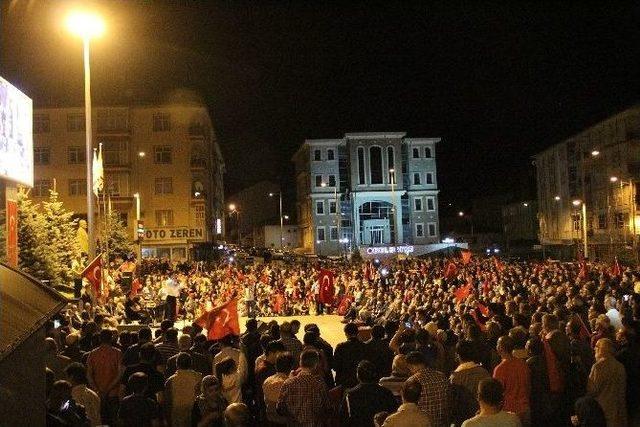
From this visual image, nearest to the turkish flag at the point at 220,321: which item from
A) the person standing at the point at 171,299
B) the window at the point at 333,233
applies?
the person standing at the point at 171,299

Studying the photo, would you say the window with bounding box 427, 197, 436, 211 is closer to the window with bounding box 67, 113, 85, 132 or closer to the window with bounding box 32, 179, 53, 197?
the window with bounding box 67, 113, 85, 132

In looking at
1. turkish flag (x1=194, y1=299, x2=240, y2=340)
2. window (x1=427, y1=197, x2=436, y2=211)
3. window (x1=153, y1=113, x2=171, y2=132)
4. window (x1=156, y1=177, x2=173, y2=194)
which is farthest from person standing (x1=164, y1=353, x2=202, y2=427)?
window (x1=427, y1=197, x2=436, y2=211)

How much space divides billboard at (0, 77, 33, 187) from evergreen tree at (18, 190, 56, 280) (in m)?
9.55

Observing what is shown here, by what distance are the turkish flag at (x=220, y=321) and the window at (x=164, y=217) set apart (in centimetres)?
4857

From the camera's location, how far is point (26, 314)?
550 centimetres

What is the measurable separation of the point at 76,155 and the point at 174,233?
11.1 m

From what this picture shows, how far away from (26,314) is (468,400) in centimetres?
433

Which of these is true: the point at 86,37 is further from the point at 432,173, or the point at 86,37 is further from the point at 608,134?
the point at 432,173

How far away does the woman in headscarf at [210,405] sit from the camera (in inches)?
226

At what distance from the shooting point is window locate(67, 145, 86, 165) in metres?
56.3

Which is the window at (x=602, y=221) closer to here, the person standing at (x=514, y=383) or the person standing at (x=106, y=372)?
the person standing at (x=514, y=383)

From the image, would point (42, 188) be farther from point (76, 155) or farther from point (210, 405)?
point (210, 405)

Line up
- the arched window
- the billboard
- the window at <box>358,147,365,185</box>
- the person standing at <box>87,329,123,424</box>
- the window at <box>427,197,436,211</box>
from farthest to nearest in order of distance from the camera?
the window at <box>427,197,436,211</box> < the arched window < the window at <box>358,147,365,185</box> < the billboard < the person standing at <box>87,329,123,424</box>

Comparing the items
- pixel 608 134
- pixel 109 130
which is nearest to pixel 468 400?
pixel 608 134
